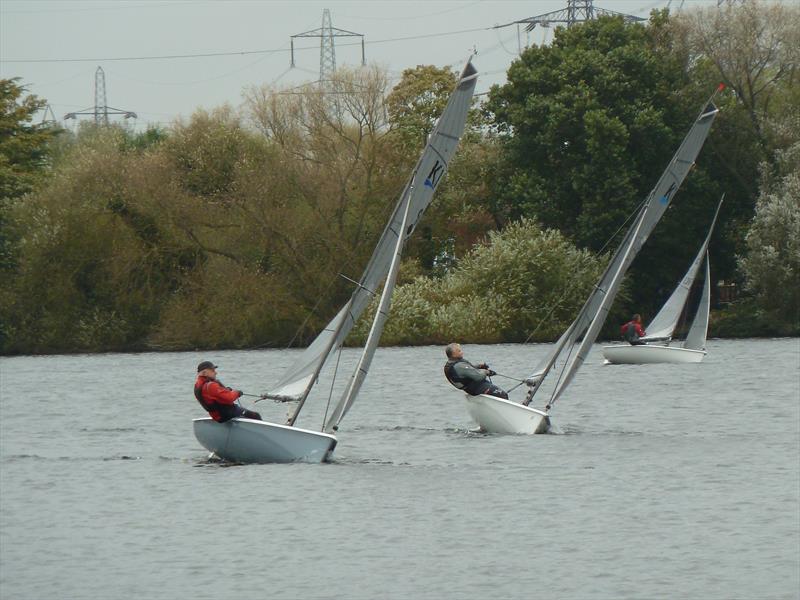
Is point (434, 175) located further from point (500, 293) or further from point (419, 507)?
point (500, 293)

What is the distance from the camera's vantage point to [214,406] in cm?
2430

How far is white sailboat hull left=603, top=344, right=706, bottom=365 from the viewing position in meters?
53.7

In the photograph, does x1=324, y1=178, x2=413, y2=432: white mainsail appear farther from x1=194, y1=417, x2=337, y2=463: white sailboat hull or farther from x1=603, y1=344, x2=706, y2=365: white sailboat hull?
x1=603, y1=344, x2=706, y2=365: white sailboat hull

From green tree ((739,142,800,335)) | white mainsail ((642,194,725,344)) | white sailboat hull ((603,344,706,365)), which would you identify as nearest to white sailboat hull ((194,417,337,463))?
white sailboat hull ((603,344,706,365))

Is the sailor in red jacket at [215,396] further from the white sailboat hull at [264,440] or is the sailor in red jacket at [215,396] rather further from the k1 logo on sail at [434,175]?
the k1 logo on sail at [434,175]

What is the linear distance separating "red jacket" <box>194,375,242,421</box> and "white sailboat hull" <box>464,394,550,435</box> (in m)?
6.18

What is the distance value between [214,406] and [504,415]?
6.69 metres

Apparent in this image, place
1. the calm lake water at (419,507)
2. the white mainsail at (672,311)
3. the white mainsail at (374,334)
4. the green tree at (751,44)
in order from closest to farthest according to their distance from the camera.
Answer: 1. the calm lake water at (419,507)
2. the white mainsail at (374,334)
3. the white mainsail at (672,311)
4. the green tree at (751,44)

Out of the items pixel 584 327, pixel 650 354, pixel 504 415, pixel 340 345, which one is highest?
pixel 340 345

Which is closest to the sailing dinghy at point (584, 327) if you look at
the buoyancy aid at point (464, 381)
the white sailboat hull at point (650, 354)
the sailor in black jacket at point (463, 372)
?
the buoyancy aid at point (464, 381)

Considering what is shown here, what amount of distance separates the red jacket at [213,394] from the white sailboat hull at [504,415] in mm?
6184

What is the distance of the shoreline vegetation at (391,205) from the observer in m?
64.7

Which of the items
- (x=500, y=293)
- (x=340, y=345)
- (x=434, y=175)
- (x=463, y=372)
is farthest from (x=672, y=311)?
(x=340, y=345)

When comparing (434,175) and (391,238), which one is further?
(434,175)
